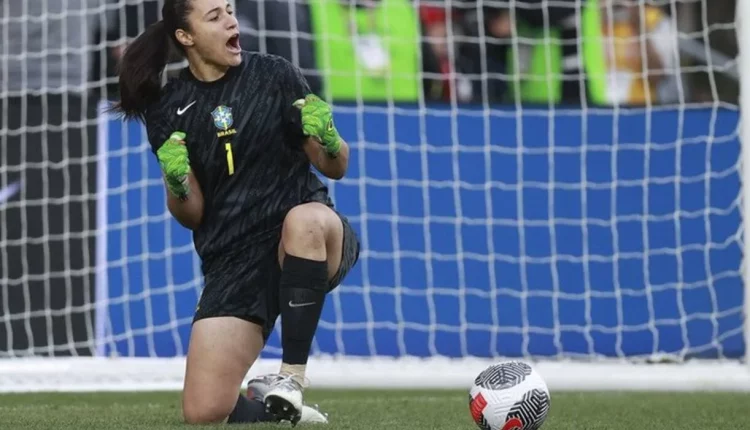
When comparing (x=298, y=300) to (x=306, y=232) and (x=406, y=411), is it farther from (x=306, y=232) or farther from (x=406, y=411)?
(x=406, y=411)

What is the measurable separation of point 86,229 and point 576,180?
2652mm

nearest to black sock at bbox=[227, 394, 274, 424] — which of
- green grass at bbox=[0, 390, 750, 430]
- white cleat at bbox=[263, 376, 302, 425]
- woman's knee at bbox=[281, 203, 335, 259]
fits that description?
green grass at bbox=[0, 390, 750, 430]

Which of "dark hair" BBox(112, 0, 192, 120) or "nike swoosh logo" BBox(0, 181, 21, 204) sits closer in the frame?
"dark hair" BBox(112, 0, 192, 120)

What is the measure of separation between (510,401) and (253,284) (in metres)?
1.05

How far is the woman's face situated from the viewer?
4.47m

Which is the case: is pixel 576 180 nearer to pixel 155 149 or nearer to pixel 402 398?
pixel 402 398

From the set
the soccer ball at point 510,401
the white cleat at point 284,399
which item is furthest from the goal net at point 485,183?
the soccer ball at point 510,401

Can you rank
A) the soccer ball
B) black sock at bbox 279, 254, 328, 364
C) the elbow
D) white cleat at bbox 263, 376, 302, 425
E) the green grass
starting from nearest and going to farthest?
the soccer ball < white cleat at bbox 263, 376, 302, 425 < black sock at bbox 279, 254, 328, 364 < the elbow < the green grass

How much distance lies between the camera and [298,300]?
4.20 m

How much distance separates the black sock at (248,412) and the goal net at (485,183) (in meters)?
2.92

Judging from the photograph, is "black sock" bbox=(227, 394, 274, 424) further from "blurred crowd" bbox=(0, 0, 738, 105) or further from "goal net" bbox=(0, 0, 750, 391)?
"blurred crowd" bbox=(0, 0, 738, 105)

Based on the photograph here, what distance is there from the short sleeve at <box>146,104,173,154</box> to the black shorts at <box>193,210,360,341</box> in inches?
17.5

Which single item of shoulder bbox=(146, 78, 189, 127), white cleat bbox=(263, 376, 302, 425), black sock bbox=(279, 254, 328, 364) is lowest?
white cleat bbox=(263, 376, 302, 425)

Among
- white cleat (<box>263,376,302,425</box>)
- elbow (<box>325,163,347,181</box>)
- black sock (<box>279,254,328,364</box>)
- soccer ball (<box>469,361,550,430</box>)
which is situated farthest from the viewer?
elbow (<box>325,163,347,181</box>)
